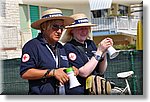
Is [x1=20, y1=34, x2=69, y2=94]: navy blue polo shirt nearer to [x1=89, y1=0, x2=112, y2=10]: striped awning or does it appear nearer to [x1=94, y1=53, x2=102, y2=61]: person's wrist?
[x1=94, y1=53, x2=102, y2=61]: person's wrist

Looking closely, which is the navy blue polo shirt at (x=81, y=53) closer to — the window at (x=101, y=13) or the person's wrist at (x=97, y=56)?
the person's wrist at (x=97, y=56)

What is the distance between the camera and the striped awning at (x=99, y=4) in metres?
4.45

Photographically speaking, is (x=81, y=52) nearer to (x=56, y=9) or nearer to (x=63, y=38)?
(x=63, y=38)

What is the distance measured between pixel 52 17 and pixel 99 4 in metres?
0.50

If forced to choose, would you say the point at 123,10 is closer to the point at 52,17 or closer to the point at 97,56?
the point at 97,56

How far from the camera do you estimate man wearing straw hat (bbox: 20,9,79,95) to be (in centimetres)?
441

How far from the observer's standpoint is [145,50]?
14.5 ft

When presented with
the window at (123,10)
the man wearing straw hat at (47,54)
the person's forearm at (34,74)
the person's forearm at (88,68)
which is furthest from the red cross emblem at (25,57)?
the window at (123,10)

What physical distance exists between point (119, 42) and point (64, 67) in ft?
2.02

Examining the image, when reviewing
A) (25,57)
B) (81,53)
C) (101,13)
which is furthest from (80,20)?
(25,57)

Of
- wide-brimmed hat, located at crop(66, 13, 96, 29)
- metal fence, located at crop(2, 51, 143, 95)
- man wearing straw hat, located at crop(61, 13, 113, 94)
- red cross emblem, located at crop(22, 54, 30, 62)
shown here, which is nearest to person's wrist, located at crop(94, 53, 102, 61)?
man wearing straw hat, located at crop(61, 13, 113, 94)

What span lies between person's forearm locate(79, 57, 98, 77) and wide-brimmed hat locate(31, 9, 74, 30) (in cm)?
45

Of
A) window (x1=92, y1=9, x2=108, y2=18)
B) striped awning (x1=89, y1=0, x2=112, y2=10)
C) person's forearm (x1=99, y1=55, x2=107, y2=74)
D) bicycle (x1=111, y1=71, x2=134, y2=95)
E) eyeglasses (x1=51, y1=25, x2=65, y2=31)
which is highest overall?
striped awning (x1=89, y1=0, x2=112, y2=10)

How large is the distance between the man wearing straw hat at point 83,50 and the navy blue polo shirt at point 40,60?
105mm
